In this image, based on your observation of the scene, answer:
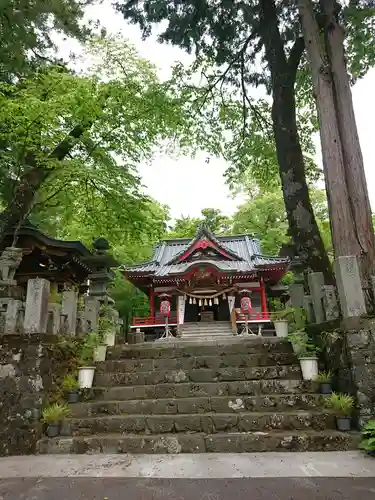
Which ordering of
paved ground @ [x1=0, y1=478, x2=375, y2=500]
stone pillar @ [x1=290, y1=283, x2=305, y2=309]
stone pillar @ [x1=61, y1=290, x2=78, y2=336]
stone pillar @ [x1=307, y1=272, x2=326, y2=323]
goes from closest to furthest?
1. paved ground @ [x1=0, y1=478, x2=375, y2=500]
2. stone pillar @ [x1=307, y1=272, x2=326, y2=323]
3. stone pillar @ [x1=61, y1=290, x2=78, y2=336]
4. stone pillar @ [x1=290, y1=283, x2=305, y2=309]

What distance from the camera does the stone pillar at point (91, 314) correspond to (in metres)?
6.44

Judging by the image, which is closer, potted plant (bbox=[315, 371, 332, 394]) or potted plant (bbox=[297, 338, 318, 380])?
potted plant (bbox=[315, 371, 332, 394])

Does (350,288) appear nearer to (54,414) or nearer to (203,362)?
(203,362)

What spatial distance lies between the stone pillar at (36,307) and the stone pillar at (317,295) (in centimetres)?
413

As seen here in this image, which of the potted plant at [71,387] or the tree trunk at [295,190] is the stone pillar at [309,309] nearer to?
the tree trunk at [295,190]

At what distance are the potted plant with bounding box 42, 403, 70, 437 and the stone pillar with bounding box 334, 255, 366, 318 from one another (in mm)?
3965

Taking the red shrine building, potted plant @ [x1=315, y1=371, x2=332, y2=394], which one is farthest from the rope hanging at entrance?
potted plant @ [x1=315, y1=371, x2=332, y2=394]

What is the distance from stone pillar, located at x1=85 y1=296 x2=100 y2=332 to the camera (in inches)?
254

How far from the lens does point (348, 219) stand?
5.38m

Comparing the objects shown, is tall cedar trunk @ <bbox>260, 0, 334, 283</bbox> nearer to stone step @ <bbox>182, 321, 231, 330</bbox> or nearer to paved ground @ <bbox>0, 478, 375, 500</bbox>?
paved ground @ <bbox>0, 478, 375, 500</bbox>

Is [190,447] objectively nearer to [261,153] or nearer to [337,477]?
[337,477]

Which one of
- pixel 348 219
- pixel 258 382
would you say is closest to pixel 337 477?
pixel 258 382

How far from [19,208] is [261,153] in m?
7.16

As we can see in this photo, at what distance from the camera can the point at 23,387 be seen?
4414 mm
